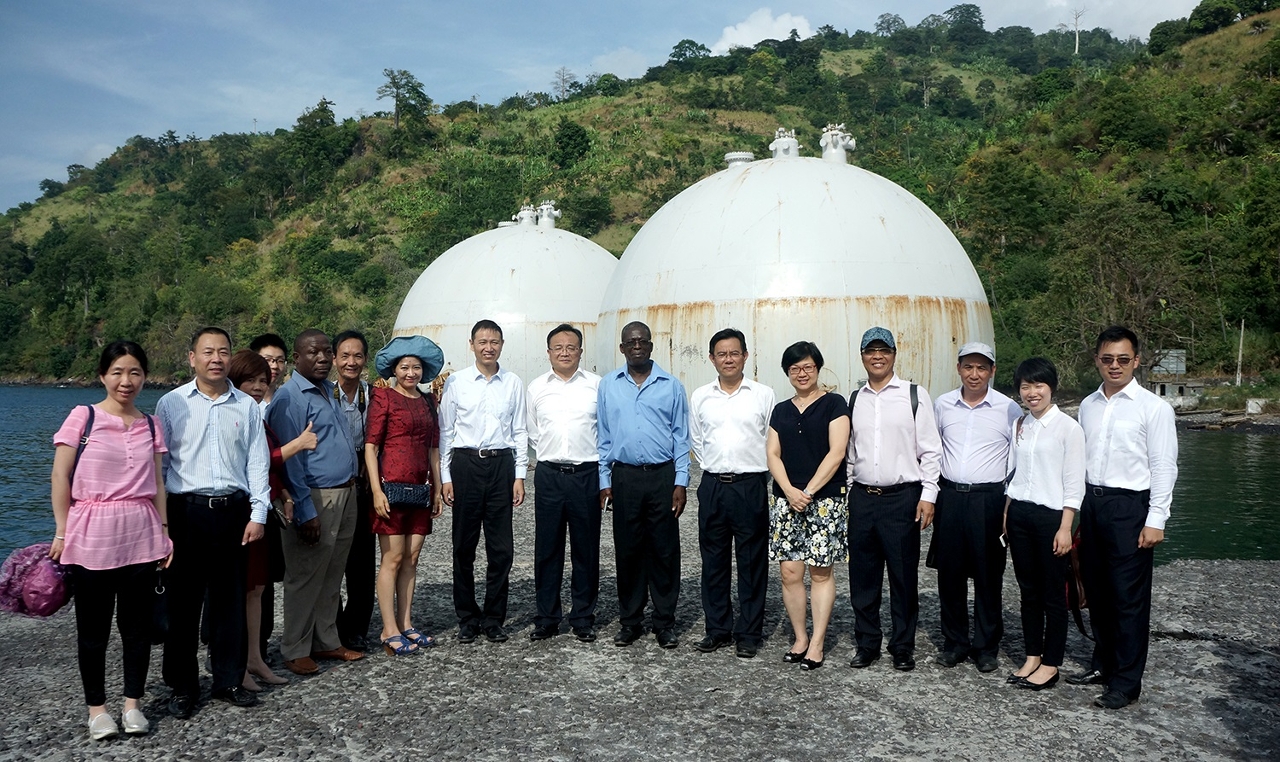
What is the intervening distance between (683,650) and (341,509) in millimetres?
2308

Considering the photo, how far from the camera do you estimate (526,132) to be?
8706 cm

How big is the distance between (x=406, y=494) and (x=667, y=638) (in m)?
1.90

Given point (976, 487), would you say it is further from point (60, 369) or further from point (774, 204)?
point (60, 369)

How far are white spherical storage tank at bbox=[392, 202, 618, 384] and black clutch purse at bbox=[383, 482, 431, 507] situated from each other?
12234mm

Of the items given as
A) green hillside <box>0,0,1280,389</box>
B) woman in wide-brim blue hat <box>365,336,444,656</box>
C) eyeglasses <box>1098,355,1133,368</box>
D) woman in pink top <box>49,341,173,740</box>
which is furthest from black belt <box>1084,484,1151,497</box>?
green hillside <box>0,0,1280,389</box>

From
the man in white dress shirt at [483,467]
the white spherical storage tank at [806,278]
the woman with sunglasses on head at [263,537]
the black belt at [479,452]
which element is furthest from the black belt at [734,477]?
the white spherical storage tank at [806,278]

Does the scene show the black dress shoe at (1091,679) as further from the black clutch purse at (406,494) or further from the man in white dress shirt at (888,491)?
the black clutch purse at (406,494)

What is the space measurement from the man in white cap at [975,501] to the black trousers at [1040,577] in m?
0.17

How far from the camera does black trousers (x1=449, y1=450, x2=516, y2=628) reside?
19.4 feet

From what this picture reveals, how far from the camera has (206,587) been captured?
478 cm

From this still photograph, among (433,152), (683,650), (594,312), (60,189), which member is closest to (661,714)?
(683,650)

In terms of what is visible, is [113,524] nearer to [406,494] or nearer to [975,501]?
[406,494]

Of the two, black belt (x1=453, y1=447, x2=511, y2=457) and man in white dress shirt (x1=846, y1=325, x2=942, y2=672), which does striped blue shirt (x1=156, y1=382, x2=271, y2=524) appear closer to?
black belt (x1=453, y1=447, x2=511, y2=457)

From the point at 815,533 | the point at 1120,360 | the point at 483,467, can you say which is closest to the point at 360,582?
the point at 483,467
